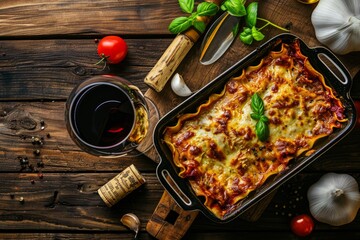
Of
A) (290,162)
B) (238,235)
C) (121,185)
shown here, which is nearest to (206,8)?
(290,162)

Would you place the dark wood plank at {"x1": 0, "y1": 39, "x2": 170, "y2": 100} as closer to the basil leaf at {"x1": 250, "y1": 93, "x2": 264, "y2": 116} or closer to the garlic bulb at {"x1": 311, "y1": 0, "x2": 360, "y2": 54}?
the basil leaf at {"x1": 250, "y1": 93, "x2": 264, "y2": 116}

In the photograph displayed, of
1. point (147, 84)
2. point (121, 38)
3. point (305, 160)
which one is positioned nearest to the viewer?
point (305, 160)

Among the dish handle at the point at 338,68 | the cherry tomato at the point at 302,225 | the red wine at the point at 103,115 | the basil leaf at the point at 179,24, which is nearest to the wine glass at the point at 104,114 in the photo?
the red wine at the point at 103,115

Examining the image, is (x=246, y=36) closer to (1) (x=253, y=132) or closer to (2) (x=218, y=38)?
(2) (x=218, y=38)

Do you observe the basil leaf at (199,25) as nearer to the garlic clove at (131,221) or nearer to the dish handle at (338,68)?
the dish handle at (338,68)

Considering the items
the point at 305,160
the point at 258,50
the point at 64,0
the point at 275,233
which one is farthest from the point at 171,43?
the point at 275,233

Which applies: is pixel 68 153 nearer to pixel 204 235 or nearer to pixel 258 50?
pixel 204 235
